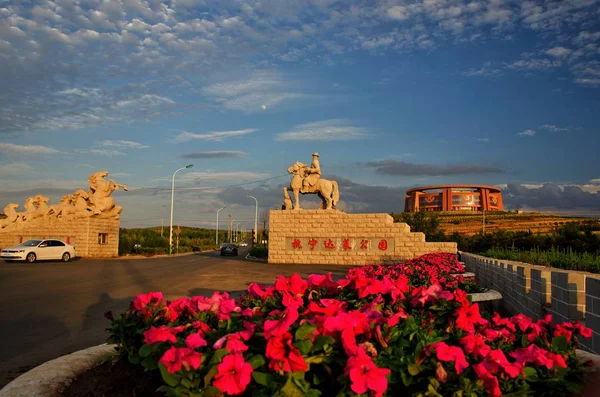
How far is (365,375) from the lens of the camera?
1.86 meters

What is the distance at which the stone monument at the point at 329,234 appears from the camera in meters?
26.7

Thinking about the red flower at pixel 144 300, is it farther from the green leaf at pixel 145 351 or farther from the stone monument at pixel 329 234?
the stone monument at pixel 329 234

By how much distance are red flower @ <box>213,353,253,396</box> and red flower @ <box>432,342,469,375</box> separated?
0.76 m

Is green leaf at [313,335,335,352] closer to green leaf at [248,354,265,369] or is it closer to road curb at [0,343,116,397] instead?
green leaf at [248,354,265,369]

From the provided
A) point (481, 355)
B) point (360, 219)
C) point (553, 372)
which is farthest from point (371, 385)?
point (360, 219)

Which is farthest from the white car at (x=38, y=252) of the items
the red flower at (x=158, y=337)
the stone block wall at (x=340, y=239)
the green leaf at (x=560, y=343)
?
the green leaf at (x=560, y=343)

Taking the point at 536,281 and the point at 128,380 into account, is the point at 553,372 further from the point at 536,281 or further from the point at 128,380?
the point at 536,281

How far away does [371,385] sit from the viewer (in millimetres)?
1816

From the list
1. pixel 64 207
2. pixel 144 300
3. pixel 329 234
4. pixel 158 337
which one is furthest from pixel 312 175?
pixel 158 337

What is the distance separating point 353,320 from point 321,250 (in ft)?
84.2

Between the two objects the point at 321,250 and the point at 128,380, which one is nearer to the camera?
the point at 128,380

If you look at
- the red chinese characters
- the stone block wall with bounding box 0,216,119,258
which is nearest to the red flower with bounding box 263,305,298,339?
the red chinese characters

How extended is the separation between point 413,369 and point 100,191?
3597 cm

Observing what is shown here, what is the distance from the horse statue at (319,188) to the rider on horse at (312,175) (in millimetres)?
173
